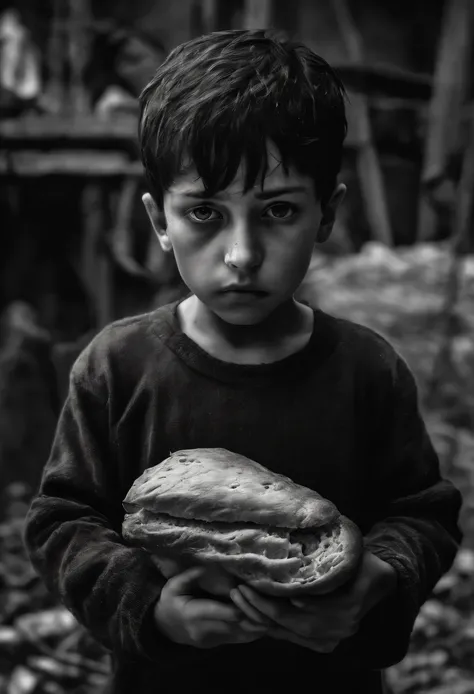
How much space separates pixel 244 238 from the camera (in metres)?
1.25

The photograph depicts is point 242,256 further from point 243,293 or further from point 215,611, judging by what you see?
point 215,611

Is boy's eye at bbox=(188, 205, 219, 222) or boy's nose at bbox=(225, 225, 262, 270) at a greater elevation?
boy's eye at bbox=(188, 205, 219, 222)

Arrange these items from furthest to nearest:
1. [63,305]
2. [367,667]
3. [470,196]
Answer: [63,305] → [470,196] → [367,667]

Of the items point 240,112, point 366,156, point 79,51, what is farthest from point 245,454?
point 79,51

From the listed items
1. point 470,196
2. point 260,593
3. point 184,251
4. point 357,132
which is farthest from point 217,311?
point 357,132

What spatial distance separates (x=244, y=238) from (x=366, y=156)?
4000 mm

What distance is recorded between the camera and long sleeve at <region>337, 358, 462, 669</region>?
136 centimetres

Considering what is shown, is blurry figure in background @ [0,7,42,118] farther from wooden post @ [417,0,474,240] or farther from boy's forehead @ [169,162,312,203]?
boy's forehead @ [169,162,312,203]

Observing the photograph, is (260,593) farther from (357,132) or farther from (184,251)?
(357,132)

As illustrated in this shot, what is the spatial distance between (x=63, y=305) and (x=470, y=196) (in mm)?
2330

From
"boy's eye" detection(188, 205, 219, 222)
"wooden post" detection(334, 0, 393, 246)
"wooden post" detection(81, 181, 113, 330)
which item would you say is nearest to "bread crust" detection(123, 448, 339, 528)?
"boy's eye" detection(188, 205, 219, 222)

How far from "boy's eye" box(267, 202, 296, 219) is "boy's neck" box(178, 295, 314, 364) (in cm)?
20

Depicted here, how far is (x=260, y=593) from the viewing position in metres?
1.21

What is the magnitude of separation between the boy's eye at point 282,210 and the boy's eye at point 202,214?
0.25ft
